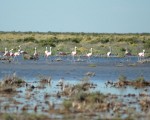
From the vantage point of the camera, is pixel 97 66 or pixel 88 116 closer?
pixel 88 116

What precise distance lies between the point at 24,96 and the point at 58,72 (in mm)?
14498

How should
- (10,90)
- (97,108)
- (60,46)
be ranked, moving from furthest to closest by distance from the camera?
(60,46) < (10,90) < (97,108)

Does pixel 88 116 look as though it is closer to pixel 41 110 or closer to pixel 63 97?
pixel 41 110

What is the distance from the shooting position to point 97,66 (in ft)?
144

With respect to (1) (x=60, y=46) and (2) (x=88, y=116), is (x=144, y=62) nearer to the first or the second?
(1) (x=60, y=46)

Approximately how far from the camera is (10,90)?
2506 cm

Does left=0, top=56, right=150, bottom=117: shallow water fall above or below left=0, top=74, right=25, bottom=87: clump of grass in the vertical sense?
below

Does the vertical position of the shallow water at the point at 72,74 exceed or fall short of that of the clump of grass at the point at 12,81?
it falls short

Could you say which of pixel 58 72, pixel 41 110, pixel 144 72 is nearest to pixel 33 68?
pixel 58 72

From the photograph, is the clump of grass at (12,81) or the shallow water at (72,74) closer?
the shallow water at (72,74)

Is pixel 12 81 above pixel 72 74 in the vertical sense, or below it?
above

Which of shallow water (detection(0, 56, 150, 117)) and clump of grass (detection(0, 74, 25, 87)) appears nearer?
shallow water (detection(0, 56, 150, 117))

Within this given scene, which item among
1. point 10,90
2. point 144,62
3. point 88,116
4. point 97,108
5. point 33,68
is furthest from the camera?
A: point 144,62

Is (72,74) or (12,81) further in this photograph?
(72,74)
